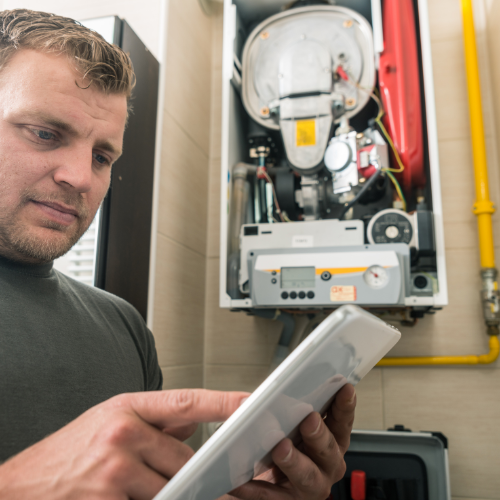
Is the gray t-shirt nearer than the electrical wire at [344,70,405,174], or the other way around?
the gray t-shirt

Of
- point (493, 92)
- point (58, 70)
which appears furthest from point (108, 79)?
point (493, 92)

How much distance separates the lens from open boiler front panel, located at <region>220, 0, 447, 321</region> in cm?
128

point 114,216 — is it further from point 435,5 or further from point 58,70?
point 435,5

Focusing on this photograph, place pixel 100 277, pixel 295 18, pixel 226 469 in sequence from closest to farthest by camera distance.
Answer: pixel 226 469, pixel 100 277, pixel 295 18

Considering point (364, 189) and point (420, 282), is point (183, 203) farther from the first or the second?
point (420, 282)

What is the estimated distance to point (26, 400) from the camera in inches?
22.2

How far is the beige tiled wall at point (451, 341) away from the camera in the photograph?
1504mm

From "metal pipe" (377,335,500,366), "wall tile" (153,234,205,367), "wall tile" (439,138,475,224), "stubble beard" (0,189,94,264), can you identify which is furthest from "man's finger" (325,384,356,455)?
"wall tile" (439,138,475,224)

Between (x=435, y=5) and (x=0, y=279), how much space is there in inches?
75.9

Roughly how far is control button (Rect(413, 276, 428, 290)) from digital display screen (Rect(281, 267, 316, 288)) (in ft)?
1.03

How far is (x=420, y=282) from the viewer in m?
1.31

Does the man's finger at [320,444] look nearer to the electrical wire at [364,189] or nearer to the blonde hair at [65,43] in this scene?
the blonde hair at [65,43]

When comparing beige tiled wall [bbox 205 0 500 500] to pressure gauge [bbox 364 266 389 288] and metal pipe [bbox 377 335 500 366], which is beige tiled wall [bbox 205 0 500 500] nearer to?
metal pipe [bbox 377 335 500 366]

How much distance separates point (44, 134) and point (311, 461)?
58 centimetres
